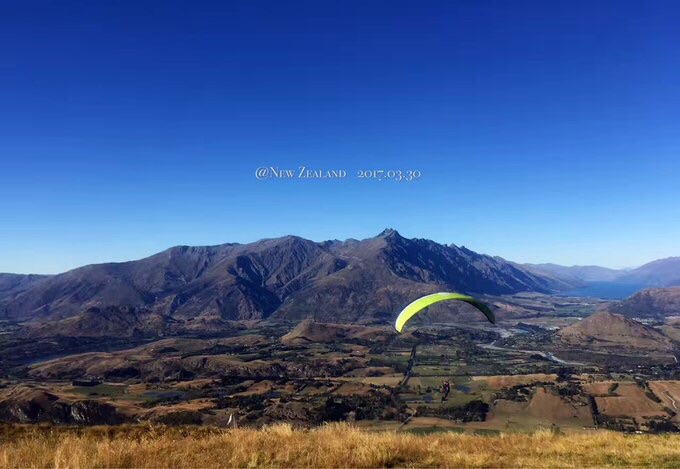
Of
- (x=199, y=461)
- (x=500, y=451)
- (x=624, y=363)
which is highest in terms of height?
(x=199, y=461)

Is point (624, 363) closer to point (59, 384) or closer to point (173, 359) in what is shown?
point (173, 359)

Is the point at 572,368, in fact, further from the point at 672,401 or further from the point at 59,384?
the point at 59,384

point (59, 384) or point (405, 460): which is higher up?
point (405, 460)

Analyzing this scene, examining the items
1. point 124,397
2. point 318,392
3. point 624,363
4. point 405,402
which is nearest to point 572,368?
point 624,363

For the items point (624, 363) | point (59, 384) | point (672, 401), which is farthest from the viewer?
point (624, 363)

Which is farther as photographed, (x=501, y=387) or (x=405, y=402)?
(x=501, y=387)

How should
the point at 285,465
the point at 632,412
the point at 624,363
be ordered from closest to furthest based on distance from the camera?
1. the point at 285,465
2. the point at 632,412
3. the point at 624,363

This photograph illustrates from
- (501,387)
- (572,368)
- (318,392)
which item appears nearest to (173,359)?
(318,392)
